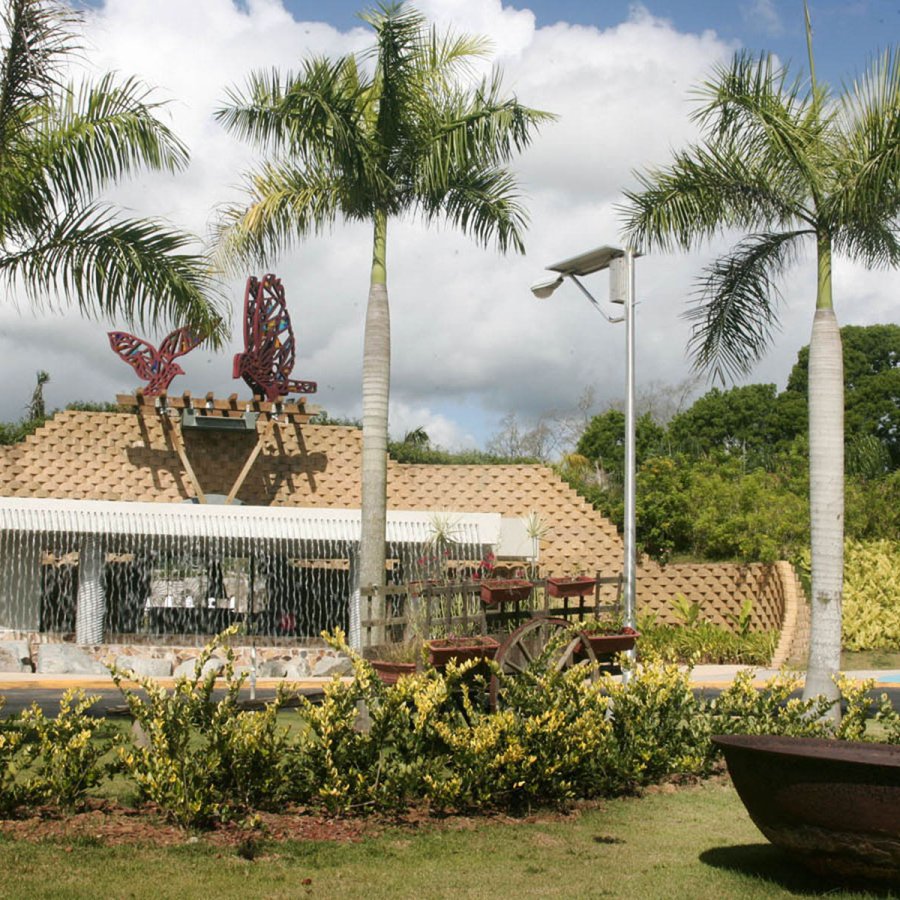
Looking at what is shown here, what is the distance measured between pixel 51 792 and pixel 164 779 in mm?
795

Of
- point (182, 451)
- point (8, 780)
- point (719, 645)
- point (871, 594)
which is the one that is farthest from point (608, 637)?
point (182, 451)

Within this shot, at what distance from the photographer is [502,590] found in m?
10.8

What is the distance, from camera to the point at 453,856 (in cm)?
657

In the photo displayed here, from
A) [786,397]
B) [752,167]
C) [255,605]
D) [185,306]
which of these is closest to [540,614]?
[185,306]

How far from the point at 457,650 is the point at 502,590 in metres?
1.75

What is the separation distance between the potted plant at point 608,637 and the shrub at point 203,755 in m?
4.21

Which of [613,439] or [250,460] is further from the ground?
[613,439]

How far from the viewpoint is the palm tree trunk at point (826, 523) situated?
11.5 m

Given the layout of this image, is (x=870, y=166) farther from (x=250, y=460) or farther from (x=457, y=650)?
(x=250, y=460)

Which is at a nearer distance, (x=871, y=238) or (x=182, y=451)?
(x=871, y=238)

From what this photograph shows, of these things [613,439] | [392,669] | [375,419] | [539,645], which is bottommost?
[392,669]

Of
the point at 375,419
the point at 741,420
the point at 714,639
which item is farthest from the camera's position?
the point at 741,420

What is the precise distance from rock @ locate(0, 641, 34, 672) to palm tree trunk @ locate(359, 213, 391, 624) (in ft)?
29.8

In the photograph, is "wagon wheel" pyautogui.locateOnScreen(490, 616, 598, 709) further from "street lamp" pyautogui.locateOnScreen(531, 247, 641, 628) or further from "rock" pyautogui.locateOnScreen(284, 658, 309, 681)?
"rock" pyautogui.locateOnScreen(284, 658, 309, 681)
